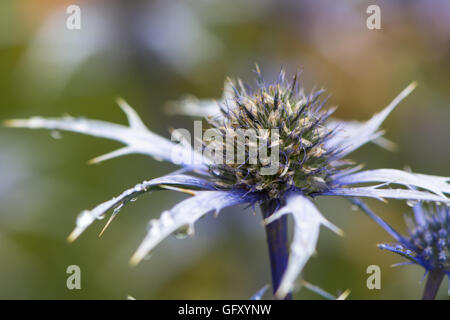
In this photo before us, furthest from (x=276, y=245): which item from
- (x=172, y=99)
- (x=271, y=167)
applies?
(x=172, y=99)

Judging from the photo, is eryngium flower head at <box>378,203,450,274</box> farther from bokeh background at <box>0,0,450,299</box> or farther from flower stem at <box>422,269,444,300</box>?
bokeh background at <box>0,0,450,299</box>

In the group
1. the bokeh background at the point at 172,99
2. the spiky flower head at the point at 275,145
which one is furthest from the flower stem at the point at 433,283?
the bokeh background at the point at 172,99

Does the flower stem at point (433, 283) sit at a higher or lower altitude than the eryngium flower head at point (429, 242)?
lower

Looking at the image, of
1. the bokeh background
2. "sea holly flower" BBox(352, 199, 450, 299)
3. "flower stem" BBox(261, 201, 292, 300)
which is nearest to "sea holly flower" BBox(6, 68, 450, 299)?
"flower stem" BBox(261, 201, 292, 300)

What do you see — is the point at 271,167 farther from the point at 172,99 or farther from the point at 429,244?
the point at 172,99

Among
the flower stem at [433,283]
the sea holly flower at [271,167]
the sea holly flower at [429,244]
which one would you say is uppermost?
the sea holly flower at [271,167]

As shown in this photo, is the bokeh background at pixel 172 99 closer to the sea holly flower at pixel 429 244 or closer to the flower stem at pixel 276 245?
the sea holly flower at pixel 429 244

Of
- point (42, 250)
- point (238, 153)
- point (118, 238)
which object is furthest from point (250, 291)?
point (238, 153)
